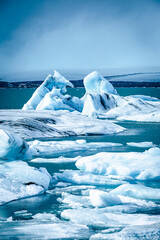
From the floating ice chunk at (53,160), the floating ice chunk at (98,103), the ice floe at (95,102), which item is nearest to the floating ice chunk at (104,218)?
the floating ice chunk at (53,160)

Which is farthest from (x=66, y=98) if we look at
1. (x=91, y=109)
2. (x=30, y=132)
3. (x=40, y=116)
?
(x=30, y=132)

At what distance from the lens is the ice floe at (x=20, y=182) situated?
4605 millimetres

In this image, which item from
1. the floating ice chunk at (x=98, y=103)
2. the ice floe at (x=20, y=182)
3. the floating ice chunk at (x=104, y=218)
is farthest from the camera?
the floating ice chunk at (x=98, y=103)

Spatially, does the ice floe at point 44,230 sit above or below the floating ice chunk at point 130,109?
above

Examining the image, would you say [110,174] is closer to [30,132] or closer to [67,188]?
[67,188]

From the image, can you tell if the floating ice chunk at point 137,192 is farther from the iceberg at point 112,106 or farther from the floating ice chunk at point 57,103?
the floating ice chunk at point 57,103

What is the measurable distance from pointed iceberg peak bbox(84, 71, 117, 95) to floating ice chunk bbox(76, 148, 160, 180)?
19257mm

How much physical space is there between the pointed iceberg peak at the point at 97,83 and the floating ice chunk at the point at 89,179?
20186 millimetres

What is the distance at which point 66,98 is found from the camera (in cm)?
2448

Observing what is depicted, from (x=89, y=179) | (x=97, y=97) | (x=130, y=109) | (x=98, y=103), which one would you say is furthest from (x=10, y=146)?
(x=97, y=97)

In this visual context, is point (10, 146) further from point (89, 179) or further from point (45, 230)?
point (45, 230)

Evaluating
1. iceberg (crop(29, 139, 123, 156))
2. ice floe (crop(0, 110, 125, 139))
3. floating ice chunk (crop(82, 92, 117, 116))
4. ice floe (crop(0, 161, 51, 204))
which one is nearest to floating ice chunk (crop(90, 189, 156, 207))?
ice floe (crop(0, 161, 51, 204))

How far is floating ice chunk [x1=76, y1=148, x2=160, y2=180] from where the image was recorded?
5762 mm

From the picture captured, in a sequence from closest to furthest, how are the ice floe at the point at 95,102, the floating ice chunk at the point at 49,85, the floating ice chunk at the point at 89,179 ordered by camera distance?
the floating ice chunk at the point at 89,179 → the ice floe at the point at 95,102 → the floating ice chunk at the point at 49,85
